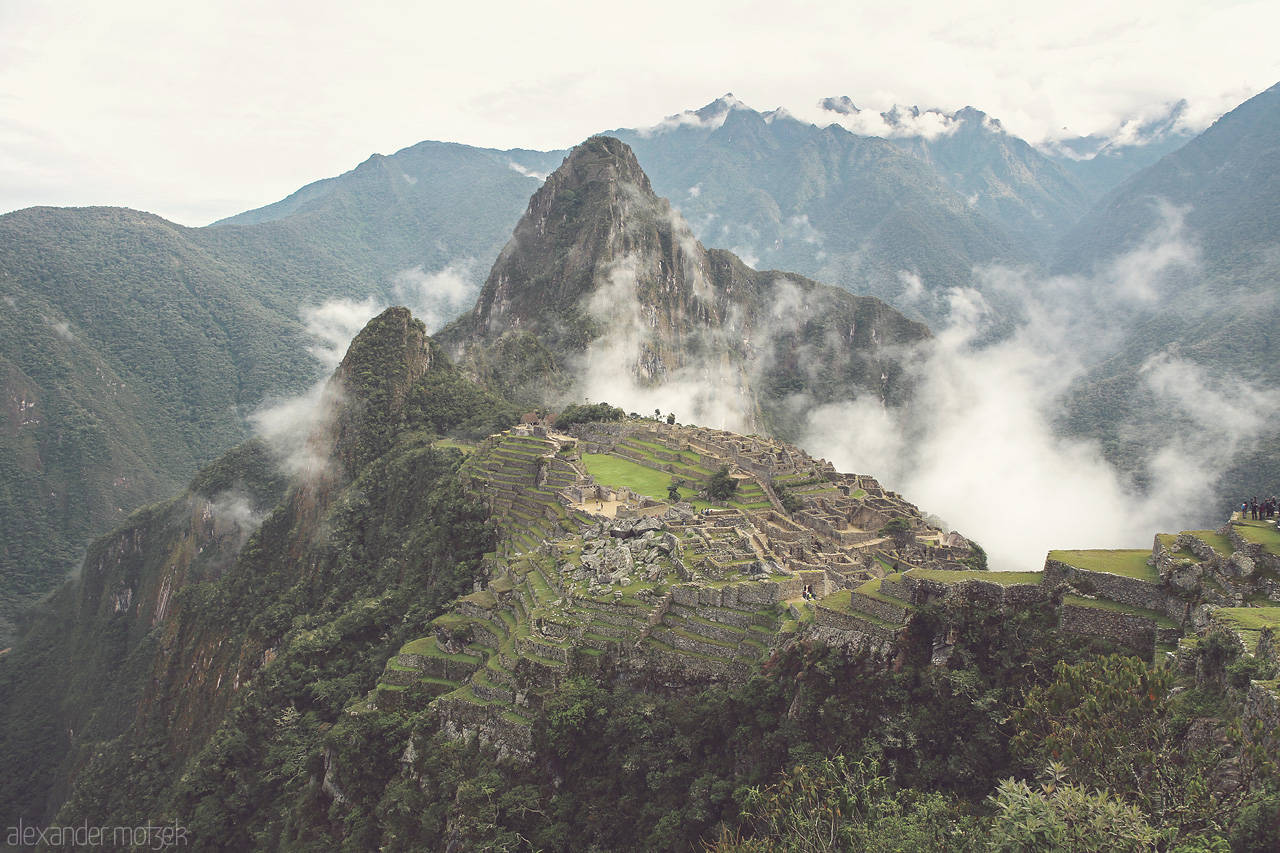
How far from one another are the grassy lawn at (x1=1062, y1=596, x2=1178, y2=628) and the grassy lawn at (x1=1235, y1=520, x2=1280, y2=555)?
238cm

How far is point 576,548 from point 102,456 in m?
197

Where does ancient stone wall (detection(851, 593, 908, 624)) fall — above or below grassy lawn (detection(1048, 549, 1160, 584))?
below

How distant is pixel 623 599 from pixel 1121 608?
1383cm

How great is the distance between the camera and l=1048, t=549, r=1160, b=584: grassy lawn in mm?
16531

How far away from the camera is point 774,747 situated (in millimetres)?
18125

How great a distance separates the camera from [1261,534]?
1628cm

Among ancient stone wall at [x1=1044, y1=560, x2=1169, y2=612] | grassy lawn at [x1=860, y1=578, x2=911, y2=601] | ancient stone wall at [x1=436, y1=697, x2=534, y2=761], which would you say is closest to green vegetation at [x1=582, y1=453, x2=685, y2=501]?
ancient stone wall at [x1=436, y1=697, x2=534, y2=761]

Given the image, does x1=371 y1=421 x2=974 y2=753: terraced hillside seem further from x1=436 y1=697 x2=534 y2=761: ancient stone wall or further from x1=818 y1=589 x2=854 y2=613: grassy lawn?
x1=818 y1=589 x2=854 y2=613: grassy lawn

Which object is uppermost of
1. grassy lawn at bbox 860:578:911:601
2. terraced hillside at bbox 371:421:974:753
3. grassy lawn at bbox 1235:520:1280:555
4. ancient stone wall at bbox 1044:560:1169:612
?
grassy lawn at bbox 1235:520:1280:555

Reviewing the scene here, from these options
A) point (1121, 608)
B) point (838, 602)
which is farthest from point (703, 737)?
point (1121, 608)

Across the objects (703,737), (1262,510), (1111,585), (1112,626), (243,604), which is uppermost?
(1262,510)

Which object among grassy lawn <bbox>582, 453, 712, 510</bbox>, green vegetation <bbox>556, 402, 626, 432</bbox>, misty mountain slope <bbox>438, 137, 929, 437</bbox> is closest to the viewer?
grassy lawn <bbox>582, 453, 712, 510</bbox>

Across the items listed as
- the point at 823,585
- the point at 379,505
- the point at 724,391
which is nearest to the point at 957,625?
the point at 823,585

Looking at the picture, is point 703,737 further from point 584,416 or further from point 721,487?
point 584,416
